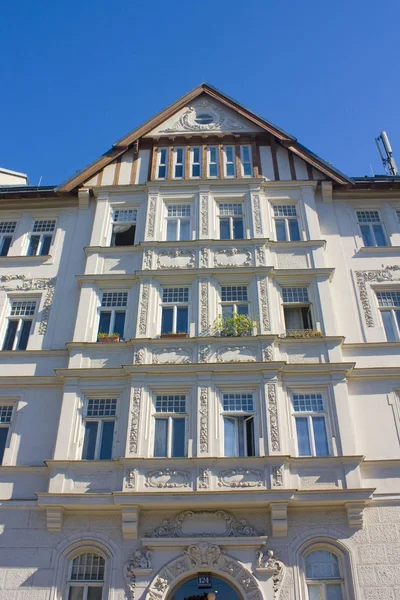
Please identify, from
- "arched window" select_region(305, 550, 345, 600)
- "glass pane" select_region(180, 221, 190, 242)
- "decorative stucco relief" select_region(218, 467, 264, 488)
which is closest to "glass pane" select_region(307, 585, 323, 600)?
"arched window" select_region(305, 550, 345, 600)

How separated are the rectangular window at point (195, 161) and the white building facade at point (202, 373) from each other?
0.29ft

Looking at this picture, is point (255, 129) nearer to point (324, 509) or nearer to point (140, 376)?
point (140, 376)

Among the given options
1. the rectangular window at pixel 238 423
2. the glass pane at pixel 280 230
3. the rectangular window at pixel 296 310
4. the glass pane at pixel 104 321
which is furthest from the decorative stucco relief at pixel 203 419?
the glass pane at pixel 280 230

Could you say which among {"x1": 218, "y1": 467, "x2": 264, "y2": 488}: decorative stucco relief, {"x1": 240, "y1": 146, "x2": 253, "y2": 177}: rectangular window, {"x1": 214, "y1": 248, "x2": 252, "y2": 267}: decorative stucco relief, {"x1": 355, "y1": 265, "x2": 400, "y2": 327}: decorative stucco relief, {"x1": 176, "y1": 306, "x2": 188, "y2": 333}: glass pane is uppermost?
{"x1": 240, "y1": 146, "x2": 253, "y2": 177}: rectangular window

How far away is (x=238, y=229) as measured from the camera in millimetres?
23594

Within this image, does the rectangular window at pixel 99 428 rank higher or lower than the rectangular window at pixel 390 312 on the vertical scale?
lower

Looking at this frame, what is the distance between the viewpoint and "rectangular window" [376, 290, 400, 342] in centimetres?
2112

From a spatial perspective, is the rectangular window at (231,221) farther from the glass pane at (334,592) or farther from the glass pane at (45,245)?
the glass pane at (334,592)

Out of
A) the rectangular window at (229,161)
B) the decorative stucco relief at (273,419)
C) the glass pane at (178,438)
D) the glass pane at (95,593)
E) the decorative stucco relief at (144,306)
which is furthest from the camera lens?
the rectangular window at (229,161)

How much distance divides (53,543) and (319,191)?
1679 centimetres

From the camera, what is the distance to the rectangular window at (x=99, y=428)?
60.4 feet

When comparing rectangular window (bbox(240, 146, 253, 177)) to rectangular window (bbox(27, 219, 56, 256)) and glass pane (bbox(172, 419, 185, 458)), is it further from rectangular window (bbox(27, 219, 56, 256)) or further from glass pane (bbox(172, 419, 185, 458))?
glass pane (bbox(172, 419, 185, 458))

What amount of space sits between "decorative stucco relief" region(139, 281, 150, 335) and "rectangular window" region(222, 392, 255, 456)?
3739 millimetres


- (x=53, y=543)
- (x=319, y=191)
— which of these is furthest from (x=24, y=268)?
(x=319, y=191)
